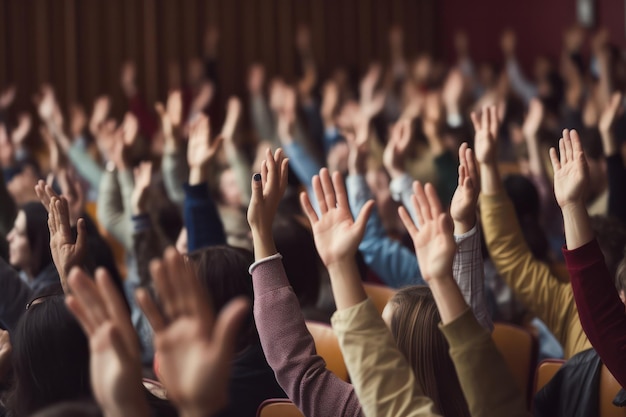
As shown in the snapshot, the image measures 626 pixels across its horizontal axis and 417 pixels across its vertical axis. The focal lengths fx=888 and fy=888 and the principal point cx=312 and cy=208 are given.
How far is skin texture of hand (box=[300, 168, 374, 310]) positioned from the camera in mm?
1584

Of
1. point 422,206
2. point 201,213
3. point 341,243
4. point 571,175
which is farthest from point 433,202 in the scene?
point 201,213

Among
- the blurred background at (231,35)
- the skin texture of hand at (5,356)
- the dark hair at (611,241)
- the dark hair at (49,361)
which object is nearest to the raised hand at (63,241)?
the skin texture of hand at (5,356)

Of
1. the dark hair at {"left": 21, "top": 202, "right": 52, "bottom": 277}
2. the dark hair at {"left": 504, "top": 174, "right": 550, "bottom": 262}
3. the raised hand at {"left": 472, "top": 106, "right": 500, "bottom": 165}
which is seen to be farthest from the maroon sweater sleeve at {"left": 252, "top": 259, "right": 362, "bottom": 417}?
the dark hair at {"left": 504, "top": 174, "right": 550, "bottom": 262}

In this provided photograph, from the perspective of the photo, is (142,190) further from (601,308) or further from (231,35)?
(231,35)

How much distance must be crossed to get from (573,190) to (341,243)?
63cm

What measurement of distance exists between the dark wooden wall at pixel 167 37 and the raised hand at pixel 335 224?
288 inches

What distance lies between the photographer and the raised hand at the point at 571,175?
6.34ft

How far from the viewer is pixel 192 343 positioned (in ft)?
3.98

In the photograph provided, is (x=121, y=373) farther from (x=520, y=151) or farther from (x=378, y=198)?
(x=520, y=151)

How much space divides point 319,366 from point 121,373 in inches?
23.1

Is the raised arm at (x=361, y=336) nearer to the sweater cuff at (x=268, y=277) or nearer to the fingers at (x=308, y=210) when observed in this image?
the fingers at (x=308, y=210)

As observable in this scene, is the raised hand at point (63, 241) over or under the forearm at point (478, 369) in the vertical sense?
over

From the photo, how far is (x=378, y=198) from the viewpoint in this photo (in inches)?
157

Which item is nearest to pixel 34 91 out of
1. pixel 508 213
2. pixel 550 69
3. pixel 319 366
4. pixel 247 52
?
pixel 247 52
